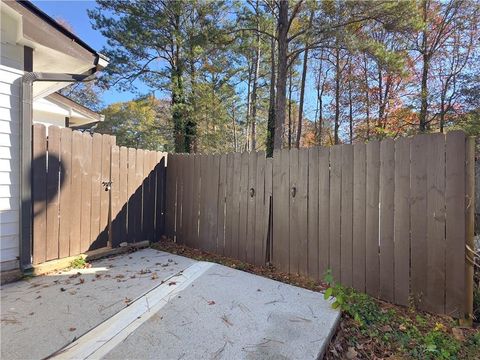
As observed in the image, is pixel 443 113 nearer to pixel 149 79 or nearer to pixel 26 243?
pixel 149 79

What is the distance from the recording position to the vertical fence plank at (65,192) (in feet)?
11.3

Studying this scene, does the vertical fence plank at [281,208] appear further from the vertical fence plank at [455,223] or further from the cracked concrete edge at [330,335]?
the vertical fence plank at [455,223]

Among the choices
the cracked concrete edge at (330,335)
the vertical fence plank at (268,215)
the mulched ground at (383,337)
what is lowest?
the mulched ground at (383,337)

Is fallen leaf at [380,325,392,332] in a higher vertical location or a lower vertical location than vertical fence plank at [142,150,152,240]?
lower

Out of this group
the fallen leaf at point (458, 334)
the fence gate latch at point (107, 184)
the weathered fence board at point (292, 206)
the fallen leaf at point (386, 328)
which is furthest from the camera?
the fence gate latch at point (107, 184)

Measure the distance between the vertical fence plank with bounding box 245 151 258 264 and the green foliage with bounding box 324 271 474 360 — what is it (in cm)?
144

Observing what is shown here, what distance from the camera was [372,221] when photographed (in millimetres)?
2850

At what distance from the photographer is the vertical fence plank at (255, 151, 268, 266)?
12.4 ft

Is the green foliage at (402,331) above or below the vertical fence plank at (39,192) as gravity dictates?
below

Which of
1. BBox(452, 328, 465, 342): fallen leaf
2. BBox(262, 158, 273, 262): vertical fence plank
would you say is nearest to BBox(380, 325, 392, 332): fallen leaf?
BBox(452, 328, 465, 342): fallen leaf

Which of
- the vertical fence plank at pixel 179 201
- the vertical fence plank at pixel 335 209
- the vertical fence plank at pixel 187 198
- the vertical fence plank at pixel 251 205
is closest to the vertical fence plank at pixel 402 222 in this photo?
the vertical fence plank at pixel 335 209

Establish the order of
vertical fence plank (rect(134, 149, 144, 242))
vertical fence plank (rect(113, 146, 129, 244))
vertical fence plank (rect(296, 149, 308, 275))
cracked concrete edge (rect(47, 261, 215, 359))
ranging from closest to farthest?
cracked concrete edge (rect(47, 261, 215, 359)) → vertical fence plank (rect(296, 149, 308, 275)) → vertical fence plank (rect(113, 146, 129, 244)) → vertical fence plank (rect(134, 149, 144, 242))

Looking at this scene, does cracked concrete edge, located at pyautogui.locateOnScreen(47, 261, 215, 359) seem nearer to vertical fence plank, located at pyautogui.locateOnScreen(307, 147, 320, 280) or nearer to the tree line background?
vertical fence plank, located at pyautogui.locateOnScreen(307, 147, 320, 280)

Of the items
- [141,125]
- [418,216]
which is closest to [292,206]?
[418,216]
